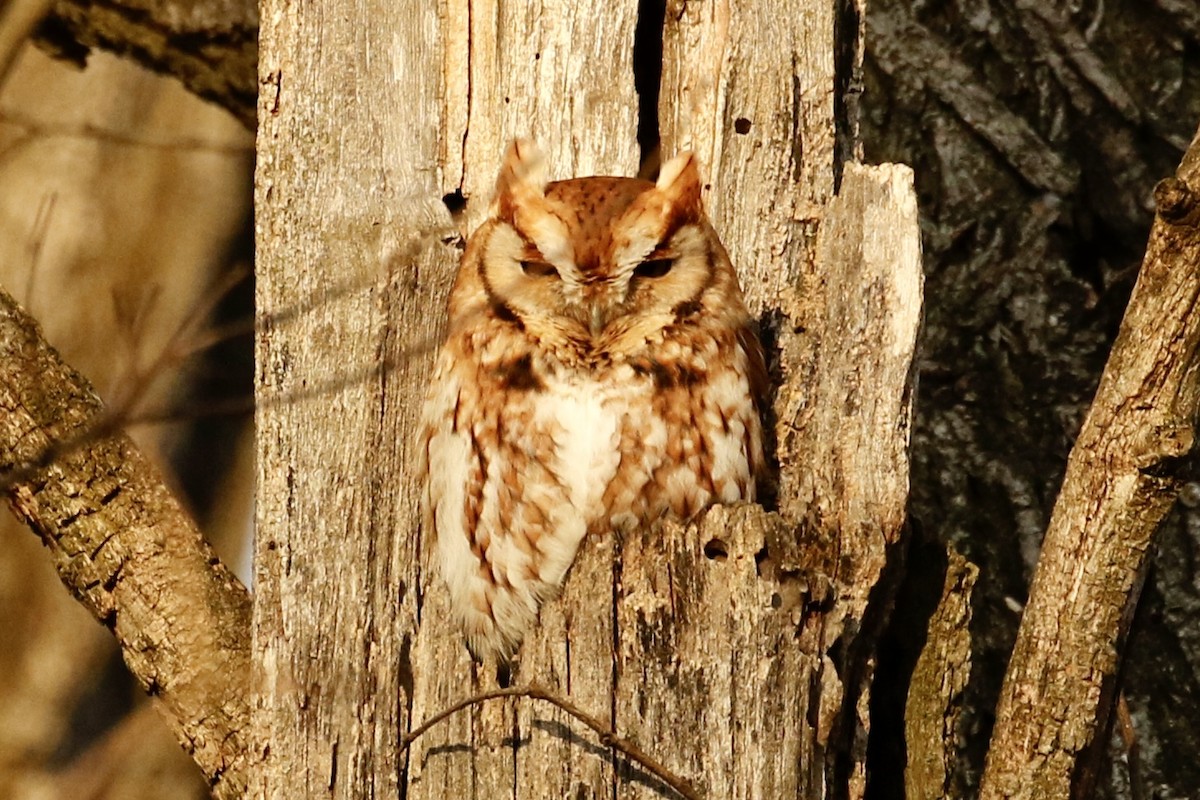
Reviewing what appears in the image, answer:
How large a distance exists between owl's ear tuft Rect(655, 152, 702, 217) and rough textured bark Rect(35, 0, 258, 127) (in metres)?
1.78

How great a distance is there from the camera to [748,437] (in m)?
2.80

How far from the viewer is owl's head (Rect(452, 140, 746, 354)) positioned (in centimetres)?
273

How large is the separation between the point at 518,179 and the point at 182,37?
182 centimetres

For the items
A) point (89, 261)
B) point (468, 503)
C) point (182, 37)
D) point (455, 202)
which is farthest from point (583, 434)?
point (89, 261)

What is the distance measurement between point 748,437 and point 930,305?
96 cm

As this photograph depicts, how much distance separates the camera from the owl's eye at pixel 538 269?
2820 millimetres

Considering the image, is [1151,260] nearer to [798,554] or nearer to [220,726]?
[798,554]

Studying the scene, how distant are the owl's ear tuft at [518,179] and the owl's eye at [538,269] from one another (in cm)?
8

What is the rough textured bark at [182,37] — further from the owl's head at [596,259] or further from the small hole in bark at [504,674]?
the small hole in bark at [504,674]

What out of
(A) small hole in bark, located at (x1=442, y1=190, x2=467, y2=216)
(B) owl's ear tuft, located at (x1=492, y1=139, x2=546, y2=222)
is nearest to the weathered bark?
(B) owl's ear tuft, located at (x1=492, y1=139, x2=546, y2=222)

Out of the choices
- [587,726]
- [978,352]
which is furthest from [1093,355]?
[587,726]

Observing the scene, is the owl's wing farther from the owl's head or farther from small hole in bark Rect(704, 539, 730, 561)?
small hole in bark Rect(704, 539, 730, 561)

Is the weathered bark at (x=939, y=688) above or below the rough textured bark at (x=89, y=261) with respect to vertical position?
below

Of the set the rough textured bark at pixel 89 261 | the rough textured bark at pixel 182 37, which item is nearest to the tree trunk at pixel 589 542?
the rough textured bark at pixel 182 37
